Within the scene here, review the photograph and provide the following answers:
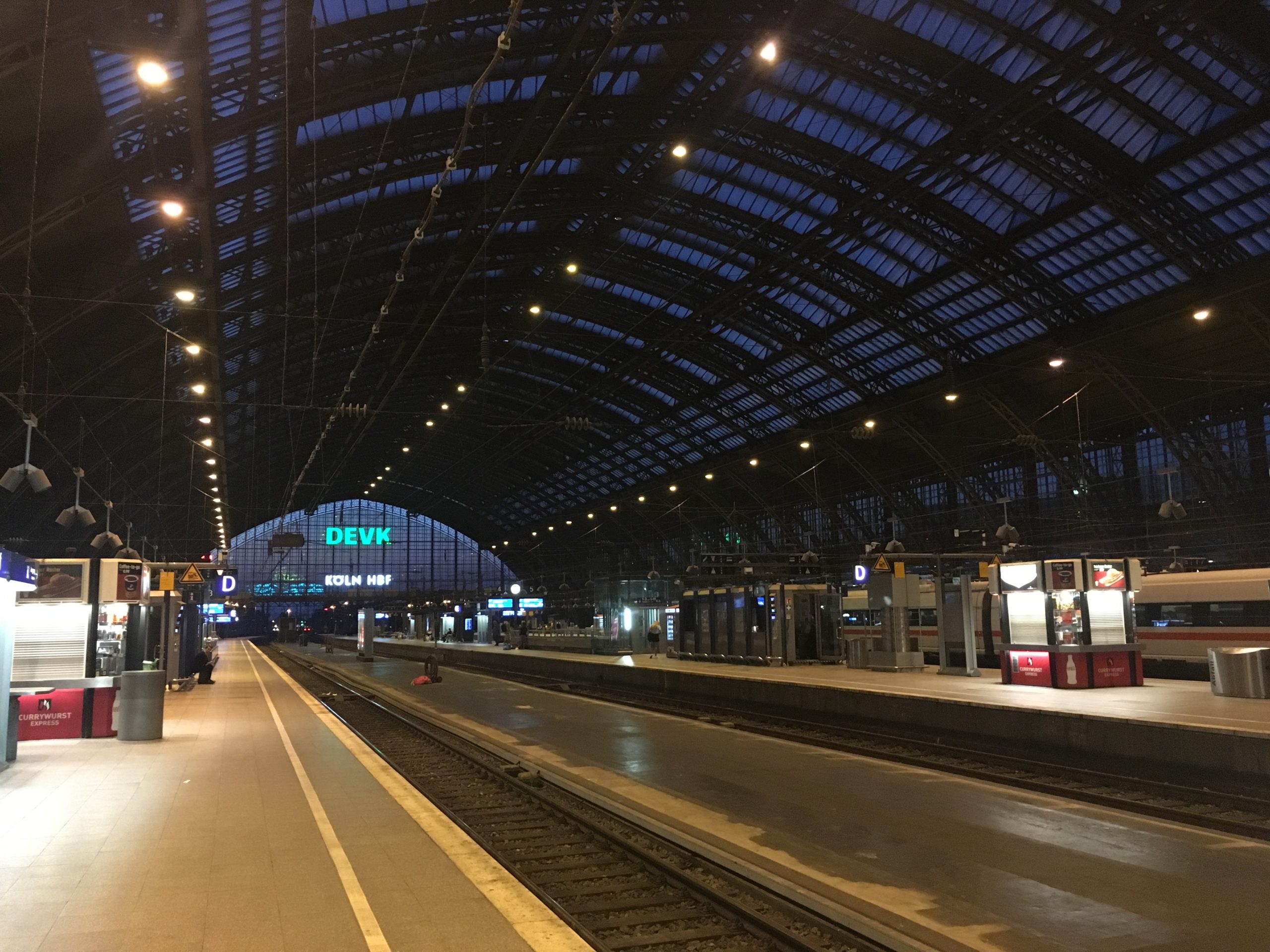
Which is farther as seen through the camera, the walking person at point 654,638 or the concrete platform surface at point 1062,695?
the walking person at point 654,638

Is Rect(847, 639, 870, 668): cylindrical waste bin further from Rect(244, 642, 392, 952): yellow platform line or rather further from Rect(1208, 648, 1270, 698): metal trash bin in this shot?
Rect(244, 642, 392, 952): yellow platform line

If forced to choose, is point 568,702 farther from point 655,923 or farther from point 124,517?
point 124,517

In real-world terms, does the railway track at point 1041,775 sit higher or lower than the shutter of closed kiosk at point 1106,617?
lower

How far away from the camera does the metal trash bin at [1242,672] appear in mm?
17484

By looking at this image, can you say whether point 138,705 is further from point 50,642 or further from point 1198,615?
point 1198,615

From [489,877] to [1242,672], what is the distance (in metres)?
16.3

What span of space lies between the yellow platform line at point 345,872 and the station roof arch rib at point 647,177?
9.05 metres

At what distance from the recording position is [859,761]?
48.7ft

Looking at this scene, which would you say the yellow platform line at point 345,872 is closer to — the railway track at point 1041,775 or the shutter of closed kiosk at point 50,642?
the shutter of closed kiosk at point 50,642

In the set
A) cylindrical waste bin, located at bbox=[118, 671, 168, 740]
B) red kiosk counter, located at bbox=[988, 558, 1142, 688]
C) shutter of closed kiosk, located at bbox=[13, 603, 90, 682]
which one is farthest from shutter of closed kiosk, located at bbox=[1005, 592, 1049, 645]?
shutter of closed kiosk, located at bbox=[13, 603, 90, 682]

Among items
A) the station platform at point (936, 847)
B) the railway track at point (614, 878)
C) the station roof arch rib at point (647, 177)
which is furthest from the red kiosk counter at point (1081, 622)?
the railway track at point (614, 878)

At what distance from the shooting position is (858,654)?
3020 centimetres

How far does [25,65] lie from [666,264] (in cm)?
2631

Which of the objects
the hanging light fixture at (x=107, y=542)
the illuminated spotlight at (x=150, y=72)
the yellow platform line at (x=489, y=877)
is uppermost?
the illuminated spotlight at (x=150, y=72)
